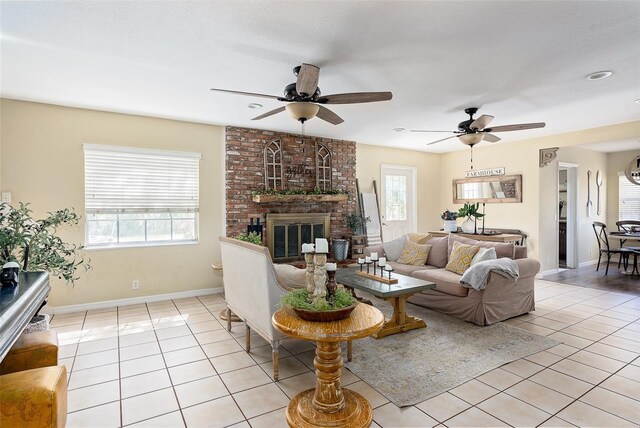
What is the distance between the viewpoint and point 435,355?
2936 mm

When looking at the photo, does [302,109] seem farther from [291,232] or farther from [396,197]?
[396,197]

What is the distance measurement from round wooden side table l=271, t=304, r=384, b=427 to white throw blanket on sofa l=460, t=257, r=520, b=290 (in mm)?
1942

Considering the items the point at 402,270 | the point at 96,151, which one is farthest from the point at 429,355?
the point at 96,151

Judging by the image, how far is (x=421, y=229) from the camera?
25.0 feet

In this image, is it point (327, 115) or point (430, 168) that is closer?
point (327, 115)

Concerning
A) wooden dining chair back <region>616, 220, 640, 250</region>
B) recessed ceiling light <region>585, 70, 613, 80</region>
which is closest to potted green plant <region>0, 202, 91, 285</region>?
recessed ceiling light <region>585, 70, 613, 80</region>

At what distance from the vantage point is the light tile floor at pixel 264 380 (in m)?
2.10

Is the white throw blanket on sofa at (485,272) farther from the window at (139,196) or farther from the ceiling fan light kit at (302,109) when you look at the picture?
the window at (139,196)

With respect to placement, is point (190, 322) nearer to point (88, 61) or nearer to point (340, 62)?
point (88, 61)

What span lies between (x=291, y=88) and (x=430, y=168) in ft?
18.5

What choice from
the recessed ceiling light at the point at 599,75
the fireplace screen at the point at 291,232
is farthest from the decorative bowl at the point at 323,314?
the fireplace screen at the point at 291,232

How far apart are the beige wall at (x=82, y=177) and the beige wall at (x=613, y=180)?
8.20 metres

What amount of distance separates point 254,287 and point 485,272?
2424mm

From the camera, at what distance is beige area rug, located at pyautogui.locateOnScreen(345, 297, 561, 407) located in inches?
96.5
